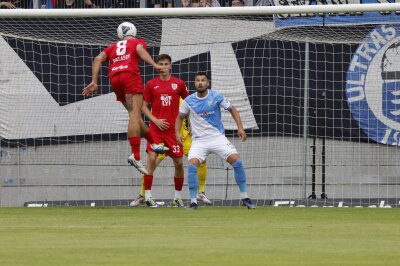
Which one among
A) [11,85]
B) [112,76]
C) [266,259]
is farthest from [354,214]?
[11,85]

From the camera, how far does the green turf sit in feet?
29.1

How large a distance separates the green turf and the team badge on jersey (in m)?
4.64

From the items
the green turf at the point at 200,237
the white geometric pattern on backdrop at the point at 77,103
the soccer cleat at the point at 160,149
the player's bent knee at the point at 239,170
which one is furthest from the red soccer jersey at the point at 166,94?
the white geometric pattern on backdrop at the point at 77,103

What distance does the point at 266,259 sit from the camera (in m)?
8.81

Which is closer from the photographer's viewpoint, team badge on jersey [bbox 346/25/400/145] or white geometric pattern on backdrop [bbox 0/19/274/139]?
team badge on jersey [bbox 346/25/400/145]

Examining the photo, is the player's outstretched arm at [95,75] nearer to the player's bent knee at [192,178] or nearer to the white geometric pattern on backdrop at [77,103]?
the player's bent knee at [192,178]

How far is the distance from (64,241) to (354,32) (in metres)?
10.7

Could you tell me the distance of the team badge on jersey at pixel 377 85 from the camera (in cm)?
2041

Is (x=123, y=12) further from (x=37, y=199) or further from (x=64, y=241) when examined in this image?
(x=64, y=241)

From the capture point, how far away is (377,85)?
20531 millimetres

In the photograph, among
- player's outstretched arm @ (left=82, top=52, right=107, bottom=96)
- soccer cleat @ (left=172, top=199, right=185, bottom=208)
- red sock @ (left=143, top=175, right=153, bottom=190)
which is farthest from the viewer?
soccer cleat @ (left=172, top=199, right=185, bottom=208)

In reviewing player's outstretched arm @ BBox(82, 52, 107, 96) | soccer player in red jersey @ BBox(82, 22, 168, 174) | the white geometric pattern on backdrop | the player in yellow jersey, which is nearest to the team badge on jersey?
the white geometric pattern on backdrop

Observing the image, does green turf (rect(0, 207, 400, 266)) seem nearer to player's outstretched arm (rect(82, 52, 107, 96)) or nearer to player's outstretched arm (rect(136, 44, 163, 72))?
player's outstretched arm (rect(82, 52, 107, 96))

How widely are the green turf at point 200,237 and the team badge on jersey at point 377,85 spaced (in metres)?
4.64
